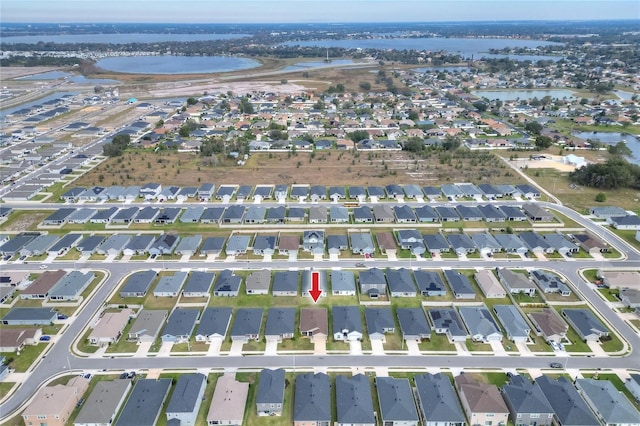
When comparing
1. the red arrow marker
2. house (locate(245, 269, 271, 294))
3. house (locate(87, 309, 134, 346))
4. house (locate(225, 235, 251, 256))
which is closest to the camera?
house (locate(87, 309, 134, 346))

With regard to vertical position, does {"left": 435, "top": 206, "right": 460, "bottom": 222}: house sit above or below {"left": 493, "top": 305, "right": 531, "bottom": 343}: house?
above

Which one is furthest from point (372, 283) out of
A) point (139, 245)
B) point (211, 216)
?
point (139, 245)

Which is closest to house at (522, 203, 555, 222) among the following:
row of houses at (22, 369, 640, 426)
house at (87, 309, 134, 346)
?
row of houses at (22, 369, 640, 426)

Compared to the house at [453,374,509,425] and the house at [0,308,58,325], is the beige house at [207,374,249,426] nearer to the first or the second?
the house at [453,374,509,425]

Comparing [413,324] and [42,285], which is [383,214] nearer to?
[413,324]

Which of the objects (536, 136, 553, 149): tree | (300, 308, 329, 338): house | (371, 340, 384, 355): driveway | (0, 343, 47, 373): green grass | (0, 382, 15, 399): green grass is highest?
(536, 136, 553, 149): tree

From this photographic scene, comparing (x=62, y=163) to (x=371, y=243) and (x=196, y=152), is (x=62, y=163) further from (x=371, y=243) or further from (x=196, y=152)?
(x=371, y=243)

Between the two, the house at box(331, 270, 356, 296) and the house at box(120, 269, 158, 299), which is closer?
the house at box(120, 269, 158, 299)
